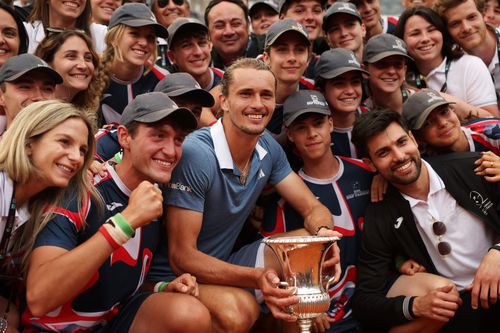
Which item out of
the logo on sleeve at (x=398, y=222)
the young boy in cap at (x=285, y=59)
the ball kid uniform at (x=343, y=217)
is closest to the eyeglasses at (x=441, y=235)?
the logo on sleeve at (x=398, y=222)

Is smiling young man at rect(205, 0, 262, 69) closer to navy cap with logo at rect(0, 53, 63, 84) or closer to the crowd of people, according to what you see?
the crowd of people

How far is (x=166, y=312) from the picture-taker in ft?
16.2

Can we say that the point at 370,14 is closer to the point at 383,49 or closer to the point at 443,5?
the point at 443,5

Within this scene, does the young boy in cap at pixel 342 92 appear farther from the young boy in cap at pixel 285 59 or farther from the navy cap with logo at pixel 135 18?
the navy cap with logo at pixel 135 18

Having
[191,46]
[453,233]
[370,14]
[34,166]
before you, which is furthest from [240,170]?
[370,14]

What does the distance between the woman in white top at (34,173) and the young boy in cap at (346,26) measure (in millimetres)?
4228

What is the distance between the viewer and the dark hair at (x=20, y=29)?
6.84m

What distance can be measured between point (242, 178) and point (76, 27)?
10.5 feet

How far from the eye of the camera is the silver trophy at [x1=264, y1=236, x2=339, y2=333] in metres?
4.95

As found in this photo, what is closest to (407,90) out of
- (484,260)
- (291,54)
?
(291,54)

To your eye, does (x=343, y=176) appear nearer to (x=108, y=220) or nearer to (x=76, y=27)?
(x=108, y=220)

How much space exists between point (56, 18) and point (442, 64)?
4.47 meters

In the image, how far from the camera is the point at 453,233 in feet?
20.5

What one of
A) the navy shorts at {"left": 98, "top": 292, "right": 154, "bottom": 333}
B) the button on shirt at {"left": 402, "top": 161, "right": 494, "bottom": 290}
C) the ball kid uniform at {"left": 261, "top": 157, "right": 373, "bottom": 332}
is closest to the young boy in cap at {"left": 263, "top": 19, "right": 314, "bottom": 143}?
the ball kid uniform at {"left": 261, "top": 157, "right": 373, "bottom": 332}
